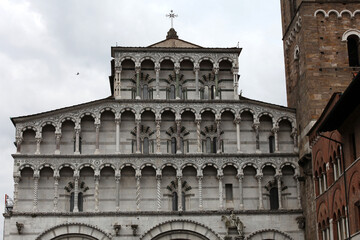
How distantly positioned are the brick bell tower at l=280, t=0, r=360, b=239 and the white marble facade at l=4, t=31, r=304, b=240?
3.13ft

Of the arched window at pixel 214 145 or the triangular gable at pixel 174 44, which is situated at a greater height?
the triangular gable at pixel 174 44

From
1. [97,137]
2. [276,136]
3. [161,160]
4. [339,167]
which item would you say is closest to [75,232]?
[97,137]

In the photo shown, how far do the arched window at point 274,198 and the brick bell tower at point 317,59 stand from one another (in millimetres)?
1079

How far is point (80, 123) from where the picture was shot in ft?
85.1

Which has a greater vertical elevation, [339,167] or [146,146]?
[146,146]

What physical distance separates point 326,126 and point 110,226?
9321 mm

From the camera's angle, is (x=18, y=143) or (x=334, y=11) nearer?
(x=18, y=143)

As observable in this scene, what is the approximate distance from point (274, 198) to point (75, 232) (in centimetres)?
→ 787

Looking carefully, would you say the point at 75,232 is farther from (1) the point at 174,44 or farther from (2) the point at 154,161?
(1) the point at 174,44

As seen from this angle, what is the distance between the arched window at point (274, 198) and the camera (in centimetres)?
2580

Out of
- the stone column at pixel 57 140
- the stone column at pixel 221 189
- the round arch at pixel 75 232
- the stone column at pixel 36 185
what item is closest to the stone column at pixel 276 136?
the stone column at pixel 221 189

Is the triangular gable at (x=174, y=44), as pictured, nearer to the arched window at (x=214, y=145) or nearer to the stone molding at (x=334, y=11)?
the arched window at (x=214, y=145)

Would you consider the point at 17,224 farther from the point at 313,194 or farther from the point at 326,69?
the point at 326,69

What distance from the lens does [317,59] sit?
25.6 metres
